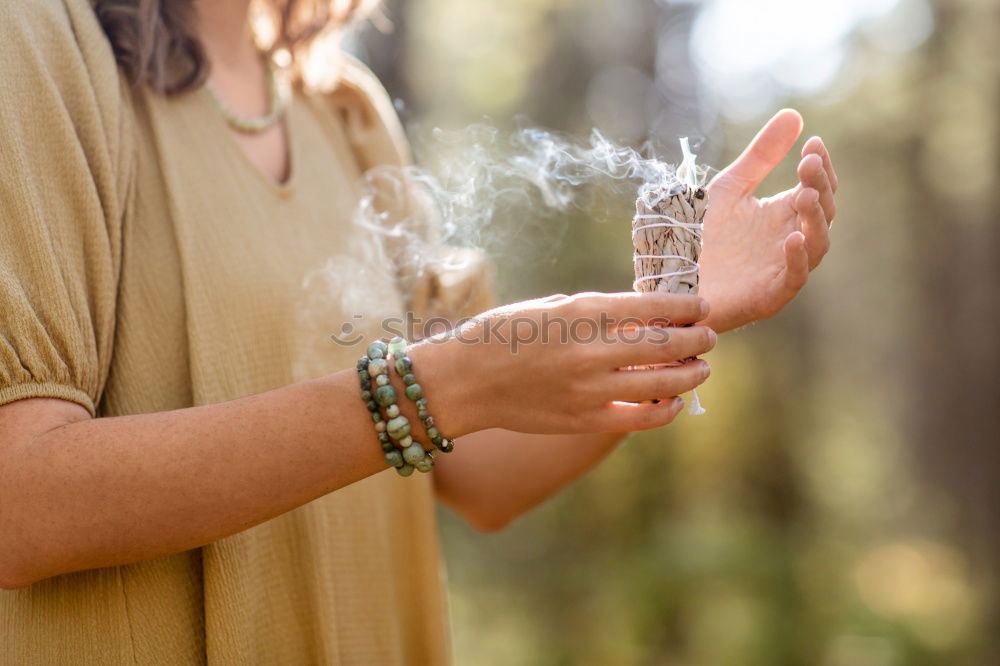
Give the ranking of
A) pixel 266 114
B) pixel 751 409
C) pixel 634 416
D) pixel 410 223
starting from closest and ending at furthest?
pixel 634 416
pixel 266 114
pixel 410 223
pixel 751 409

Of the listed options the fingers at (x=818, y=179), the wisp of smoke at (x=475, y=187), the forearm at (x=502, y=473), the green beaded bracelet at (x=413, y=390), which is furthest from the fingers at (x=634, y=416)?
the forearm at (x=502, y=473)

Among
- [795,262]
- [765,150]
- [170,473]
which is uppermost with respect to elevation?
[765,150]

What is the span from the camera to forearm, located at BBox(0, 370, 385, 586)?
118cm

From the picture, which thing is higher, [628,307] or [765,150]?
[765,150]

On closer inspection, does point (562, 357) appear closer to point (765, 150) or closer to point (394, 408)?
point (394, 408)

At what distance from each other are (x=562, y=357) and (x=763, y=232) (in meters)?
0.60

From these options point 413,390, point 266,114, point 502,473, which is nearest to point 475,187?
point 266,114

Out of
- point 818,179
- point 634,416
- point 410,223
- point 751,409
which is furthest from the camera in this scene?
point 751,409

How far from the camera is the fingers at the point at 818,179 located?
143 cm

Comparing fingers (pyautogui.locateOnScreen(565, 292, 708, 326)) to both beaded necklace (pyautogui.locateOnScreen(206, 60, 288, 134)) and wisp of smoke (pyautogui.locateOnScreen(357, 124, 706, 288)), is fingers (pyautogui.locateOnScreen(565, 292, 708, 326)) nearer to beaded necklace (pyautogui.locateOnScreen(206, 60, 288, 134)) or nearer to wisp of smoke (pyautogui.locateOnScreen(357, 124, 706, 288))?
wisp of smoke (pyautogui.locateOnScreen(357, 124, 706, 288))

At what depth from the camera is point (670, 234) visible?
4.56ft

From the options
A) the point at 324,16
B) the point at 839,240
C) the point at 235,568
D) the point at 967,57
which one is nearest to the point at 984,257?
the point at 967,57

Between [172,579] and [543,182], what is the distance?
48.5 inches

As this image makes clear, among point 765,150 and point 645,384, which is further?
point 765,150
